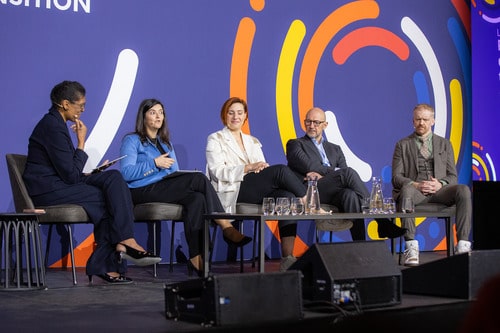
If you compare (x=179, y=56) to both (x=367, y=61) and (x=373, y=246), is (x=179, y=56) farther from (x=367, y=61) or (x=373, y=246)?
(x=373, y=246)

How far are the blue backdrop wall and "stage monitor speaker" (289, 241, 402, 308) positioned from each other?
10.2 feet

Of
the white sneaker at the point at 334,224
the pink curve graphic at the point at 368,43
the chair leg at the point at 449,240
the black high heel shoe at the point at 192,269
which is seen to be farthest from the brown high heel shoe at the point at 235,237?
the pink curve graphic at the point at 368,43

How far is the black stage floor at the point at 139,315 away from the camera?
2.30m

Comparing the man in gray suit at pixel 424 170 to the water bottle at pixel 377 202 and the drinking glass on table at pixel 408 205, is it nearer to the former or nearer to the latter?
the drinking glass on table at pixel 408 205

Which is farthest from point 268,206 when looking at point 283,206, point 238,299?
point 238,299

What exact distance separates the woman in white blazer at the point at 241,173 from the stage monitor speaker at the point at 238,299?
2.59m

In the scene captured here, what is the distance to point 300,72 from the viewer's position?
6957 mm

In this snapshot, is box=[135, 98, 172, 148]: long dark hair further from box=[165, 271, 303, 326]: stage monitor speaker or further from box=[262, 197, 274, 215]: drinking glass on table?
box=[165, 271, 303, 326]: stage monitor speaker

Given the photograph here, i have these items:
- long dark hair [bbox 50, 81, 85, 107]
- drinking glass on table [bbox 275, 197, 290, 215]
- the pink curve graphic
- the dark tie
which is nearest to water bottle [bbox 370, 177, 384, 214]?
drinking glass on table [bbox 275, 197, 290, 215]

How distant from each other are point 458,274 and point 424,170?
3.28 metres

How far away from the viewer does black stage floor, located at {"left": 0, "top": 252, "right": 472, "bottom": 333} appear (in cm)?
230

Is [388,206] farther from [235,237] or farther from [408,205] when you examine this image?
[235,237]

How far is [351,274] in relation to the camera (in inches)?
115

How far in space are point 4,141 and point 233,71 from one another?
198 centimetres
